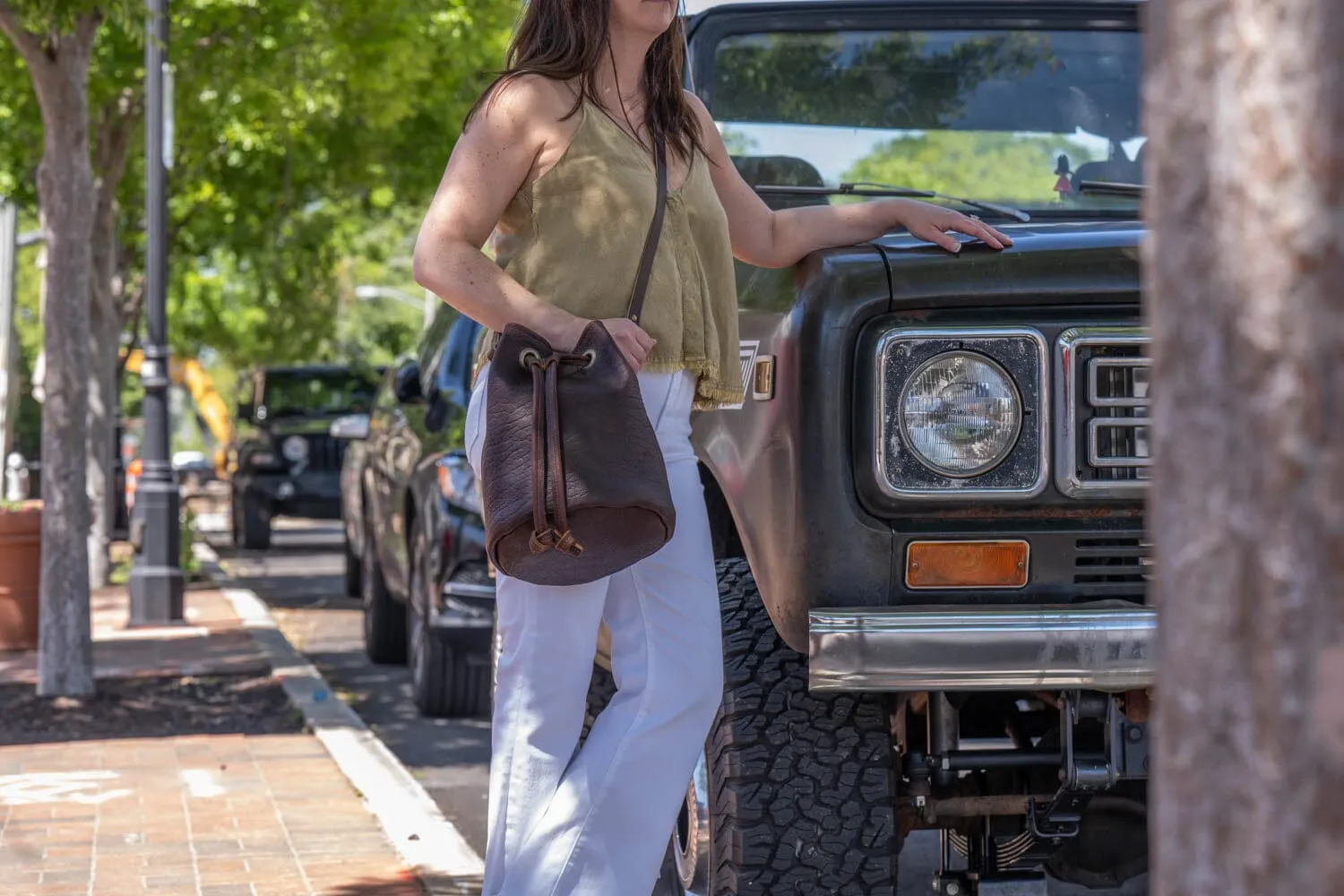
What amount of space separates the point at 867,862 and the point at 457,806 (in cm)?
308

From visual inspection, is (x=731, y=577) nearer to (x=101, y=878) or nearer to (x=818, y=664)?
Answer: (x=818, y=664)

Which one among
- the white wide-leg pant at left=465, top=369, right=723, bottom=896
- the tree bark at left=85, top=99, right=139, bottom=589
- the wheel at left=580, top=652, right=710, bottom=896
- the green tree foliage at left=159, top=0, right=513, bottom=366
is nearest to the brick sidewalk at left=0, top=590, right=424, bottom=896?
the wheel at left=580, top=652, right=710, bottom=896

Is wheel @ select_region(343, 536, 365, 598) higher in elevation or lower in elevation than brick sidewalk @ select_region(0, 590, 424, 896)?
higher

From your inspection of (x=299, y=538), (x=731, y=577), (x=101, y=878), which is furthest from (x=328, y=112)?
(x=731, y=577)

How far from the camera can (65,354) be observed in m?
8.62

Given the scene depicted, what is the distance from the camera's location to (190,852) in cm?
522

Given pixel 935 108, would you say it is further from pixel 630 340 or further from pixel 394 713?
pixel 394 713

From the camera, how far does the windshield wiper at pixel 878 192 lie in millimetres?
3986

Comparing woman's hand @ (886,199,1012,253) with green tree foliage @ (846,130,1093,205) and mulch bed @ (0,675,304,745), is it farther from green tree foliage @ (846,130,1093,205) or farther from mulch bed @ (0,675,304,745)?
mulch bed @ (0,675,304,745)

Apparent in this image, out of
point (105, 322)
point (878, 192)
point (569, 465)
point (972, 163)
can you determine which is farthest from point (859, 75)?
point (105, 322)

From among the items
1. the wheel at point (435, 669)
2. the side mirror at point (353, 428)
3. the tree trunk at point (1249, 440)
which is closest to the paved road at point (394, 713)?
the wheel at point (435, 669)

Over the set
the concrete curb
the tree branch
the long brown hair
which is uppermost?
the tree branch

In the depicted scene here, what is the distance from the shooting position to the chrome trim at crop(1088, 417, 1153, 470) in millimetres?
3332

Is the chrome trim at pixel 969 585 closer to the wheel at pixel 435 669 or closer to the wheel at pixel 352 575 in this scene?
the wheel at pixel 435 669
